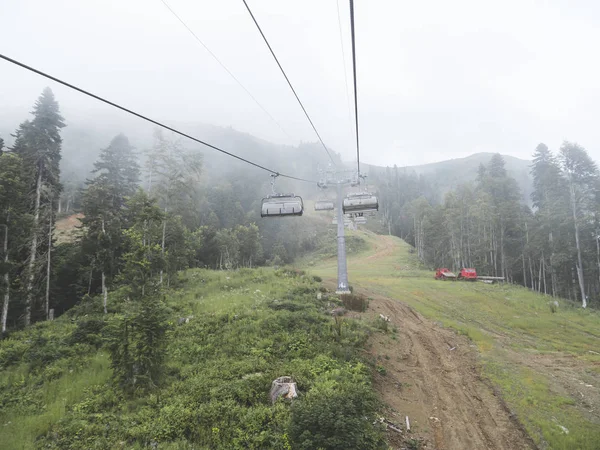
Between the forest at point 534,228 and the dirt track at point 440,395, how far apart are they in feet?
86.6

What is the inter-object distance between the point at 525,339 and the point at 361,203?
11588 mm

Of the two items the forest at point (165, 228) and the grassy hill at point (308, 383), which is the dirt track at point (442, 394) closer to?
the grassy hill at point (308, 383)

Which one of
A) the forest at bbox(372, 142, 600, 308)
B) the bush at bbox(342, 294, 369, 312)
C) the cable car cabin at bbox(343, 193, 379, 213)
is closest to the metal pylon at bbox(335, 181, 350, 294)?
the bush at bbox(342, 294, 369, 312)

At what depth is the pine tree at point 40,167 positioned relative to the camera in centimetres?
2269

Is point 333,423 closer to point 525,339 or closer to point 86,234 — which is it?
point 525,339

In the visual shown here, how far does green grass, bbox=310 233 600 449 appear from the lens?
8344 mm

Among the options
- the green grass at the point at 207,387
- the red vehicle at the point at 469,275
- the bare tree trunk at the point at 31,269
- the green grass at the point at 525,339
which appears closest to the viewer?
the green grass at the point at 207,387

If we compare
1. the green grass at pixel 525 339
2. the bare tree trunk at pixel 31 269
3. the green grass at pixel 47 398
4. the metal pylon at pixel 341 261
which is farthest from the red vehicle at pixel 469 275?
the bare tree trunk at pixel 31 269

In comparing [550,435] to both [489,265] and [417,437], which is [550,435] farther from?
[489,265]

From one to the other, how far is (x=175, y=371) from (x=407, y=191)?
125682mm

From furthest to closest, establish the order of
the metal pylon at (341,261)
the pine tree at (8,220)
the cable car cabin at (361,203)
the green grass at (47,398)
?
1. the metal pylon at (341,261)
2. the pine tree at (8,220)
3. the cable car cabin at (361,203)
4. the green grass at (47,398)

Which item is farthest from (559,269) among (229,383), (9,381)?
(9,381)

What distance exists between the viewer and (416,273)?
41469 mm

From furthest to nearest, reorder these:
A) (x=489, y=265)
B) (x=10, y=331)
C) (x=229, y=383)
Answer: (x=489, y=265) < (x=10, y=331) < (x=229, y=383)
